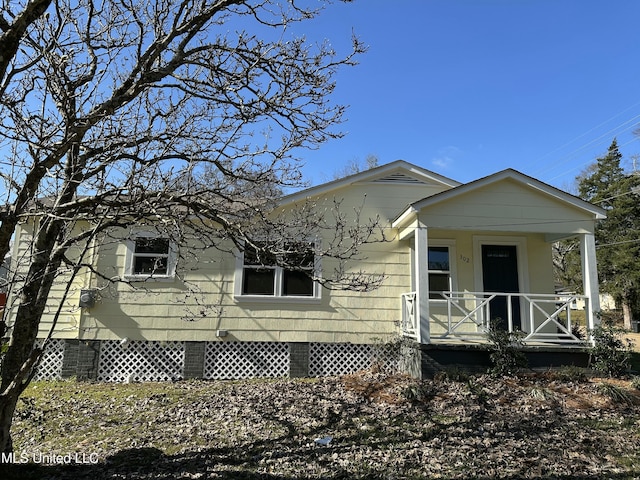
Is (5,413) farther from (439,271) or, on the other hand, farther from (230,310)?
(439,271)

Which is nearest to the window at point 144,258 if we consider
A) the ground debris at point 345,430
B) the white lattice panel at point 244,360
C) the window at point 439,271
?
the white lattice panel at point 244,360

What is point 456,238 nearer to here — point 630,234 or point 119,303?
point 119,303

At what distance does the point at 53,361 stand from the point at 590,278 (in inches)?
434

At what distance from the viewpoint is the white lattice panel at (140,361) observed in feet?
30.1

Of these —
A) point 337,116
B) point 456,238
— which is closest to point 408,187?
point 456,238

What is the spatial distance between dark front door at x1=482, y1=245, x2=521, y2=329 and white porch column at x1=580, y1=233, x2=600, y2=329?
1.49 metres

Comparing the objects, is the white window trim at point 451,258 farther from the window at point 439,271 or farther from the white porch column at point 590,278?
the white porch column at point 590,278

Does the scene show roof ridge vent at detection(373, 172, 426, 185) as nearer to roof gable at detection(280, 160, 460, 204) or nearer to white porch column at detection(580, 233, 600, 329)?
roof gable at detection(280, 160, 460, 204)

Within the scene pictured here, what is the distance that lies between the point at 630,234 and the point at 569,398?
2062cm

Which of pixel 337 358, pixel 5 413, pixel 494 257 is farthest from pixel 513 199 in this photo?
pixel 5 413

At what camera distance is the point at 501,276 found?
990 centimetres

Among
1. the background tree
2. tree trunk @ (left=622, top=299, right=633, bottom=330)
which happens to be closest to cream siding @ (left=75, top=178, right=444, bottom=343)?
the background tree

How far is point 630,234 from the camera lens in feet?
75.6

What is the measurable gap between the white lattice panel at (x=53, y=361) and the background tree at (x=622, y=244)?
2492 cm
